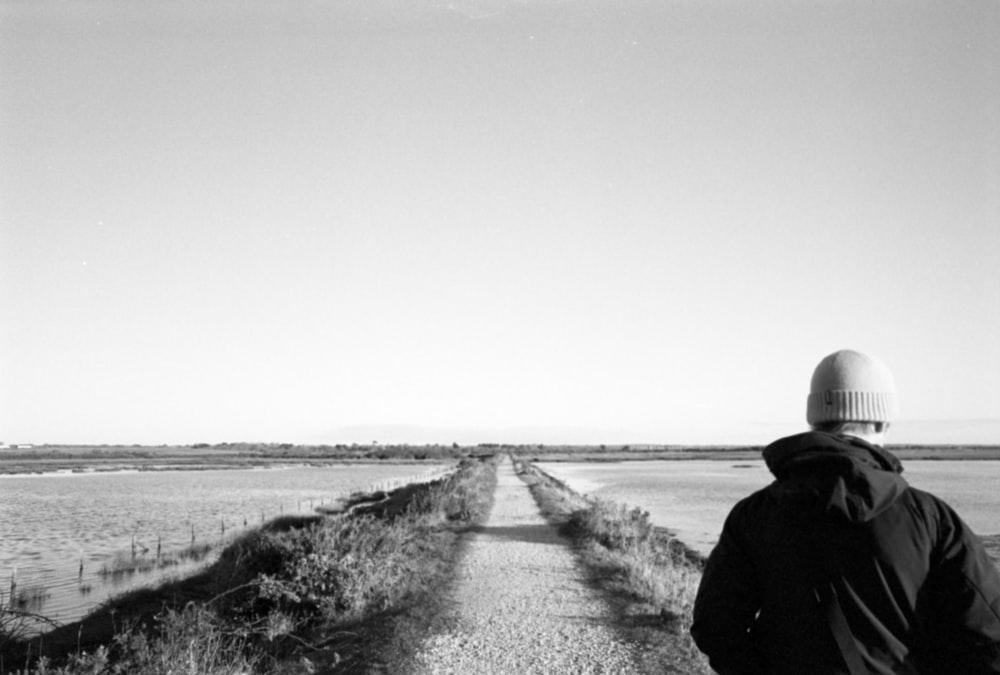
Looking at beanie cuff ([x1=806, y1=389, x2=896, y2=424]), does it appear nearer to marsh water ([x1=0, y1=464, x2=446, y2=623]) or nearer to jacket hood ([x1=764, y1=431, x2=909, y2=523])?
jacket hood ([x1=764, y1=431, x2=909, y2=523])

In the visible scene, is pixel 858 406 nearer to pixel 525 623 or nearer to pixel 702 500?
pixel 525 623

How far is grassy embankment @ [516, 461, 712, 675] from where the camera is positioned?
902 cm

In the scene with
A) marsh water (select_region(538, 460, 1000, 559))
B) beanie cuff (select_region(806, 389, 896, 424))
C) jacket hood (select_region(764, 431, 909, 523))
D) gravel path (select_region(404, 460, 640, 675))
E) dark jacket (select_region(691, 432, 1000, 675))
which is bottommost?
marsh water (select_region(538, 460, 1000, 559))

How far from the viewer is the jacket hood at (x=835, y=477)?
238 cm

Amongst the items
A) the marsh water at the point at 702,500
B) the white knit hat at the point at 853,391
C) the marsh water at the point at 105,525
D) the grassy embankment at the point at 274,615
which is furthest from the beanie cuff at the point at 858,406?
the marsh water at the point at 702,500

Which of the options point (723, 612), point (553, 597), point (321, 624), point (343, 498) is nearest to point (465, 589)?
point (553, 597)

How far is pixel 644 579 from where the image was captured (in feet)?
42.4

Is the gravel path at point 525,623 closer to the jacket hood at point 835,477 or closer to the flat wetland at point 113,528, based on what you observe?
the flat wetland at point 113,528

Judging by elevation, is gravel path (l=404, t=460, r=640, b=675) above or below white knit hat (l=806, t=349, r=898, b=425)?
below

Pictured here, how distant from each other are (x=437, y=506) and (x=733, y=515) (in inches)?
901

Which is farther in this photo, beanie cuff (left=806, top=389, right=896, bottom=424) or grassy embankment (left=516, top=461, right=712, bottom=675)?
grassy embankment (left=516, top=461, right=712, bottom=675)

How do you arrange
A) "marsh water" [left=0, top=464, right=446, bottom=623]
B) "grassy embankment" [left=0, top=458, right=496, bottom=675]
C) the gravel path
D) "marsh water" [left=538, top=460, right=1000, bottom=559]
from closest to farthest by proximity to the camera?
"grassy embankment" [left=0, top=458, right=496, bottom=675]
the gravel path
"marsh water" [left=0, top=464, right=446, bottom=623]
"marsh water" [left=538, top=460, right=1000, bottom=559]

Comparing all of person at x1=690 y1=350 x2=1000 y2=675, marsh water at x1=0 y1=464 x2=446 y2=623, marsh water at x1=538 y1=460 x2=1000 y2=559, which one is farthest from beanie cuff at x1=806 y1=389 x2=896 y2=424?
marsh water at x1=538 y1=460 x2=1000 y2=559

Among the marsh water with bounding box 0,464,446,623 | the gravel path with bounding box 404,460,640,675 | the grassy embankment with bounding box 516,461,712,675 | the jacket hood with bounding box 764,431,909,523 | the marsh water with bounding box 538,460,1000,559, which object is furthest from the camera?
the marsh water with bounding box 538,460,1000,559
